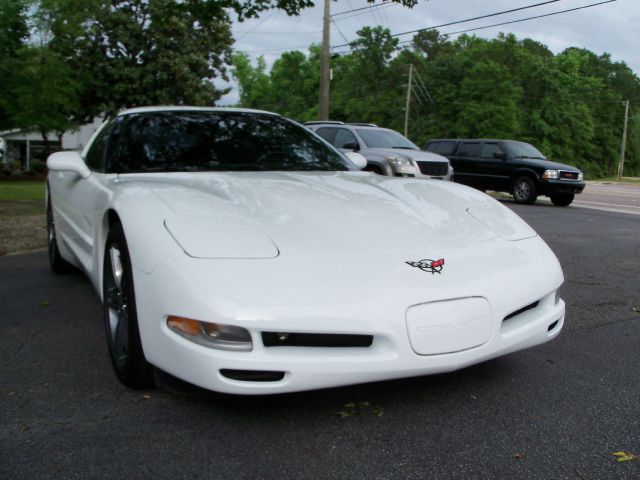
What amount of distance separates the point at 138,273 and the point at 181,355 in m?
0.42

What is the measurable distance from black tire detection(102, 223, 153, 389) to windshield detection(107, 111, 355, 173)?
2.51 feet

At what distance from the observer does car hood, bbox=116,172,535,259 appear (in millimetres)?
2512

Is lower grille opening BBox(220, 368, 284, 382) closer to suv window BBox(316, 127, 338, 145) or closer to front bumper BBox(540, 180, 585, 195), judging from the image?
suv window BBox(316, 127, 338, 145)

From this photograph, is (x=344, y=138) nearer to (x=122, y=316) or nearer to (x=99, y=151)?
(x=99, y=151)

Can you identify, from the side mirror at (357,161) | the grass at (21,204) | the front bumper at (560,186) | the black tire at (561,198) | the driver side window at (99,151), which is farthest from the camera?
the black tire at (561,198)

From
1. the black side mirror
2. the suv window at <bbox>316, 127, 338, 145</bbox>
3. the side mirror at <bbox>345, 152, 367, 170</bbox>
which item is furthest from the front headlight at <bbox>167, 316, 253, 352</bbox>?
the suv window at <bbox>316, 127, 338, 145</bbox>

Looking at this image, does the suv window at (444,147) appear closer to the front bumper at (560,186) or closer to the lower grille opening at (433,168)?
the front bumper at (560,186)

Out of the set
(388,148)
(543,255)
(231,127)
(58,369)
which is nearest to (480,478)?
(543,255)

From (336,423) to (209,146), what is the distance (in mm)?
2004

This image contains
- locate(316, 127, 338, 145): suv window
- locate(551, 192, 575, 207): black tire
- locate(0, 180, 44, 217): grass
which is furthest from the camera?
locate(551, 192, 575, 207): black tire

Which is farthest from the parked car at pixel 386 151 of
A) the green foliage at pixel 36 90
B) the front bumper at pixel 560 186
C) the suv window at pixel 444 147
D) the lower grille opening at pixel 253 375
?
the green foliage at pixel 36 90

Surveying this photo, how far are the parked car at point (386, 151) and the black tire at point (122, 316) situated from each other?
9.45 metres

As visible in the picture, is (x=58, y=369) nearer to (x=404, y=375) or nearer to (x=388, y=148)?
(x=404, y=375)

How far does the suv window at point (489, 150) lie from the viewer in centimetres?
1616
